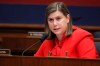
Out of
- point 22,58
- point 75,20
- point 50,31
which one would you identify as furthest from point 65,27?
point 75,20

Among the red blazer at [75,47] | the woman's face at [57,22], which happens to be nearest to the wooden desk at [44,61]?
the red blazer at [75,47]

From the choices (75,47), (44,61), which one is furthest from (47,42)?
(44,61)

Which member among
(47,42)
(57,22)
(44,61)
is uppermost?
(57,22)

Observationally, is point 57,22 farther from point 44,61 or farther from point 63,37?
point 44,61

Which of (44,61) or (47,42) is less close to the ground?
(47,42)

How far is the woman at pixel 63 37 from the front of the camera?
1.98 meters

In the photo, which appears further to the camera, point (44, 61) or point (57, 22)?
point (57, 22)

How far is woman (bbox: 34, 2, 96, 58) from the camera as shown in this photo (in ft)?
6.48

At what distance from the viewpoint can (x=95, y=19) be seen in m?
4.66

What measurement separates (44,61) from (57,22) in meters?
0.69

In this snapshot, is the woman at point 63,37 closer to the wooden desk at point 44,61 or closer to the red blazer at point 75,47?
the red blazer at point 75,47

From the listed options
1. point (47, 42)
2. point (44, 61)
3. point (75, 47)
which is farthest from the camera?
point (47, 42)

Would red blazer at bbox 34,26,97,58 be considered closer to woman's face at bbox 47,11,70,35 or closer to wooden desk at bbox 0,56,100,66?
woman's face at bbox 47,11,70,35

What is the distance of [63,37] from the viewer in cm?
209
